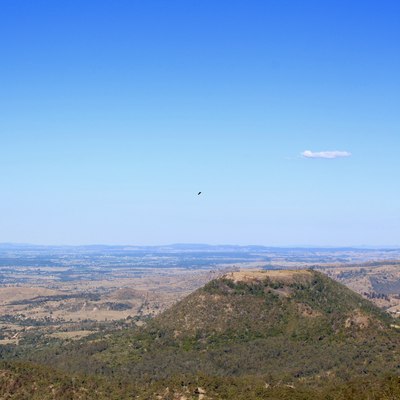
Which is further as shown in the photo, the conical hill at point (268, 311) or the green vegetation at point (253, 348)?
the conical hill at point (268, 311)

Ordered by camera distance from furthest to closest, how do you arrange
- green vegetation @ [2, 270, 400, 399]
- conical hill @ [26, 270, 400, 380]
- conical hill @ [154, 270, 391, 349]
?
1. conical hill @ [154, 270, 391, 349]
2. conical hill @ [26, 270, 400, 380]
3. green vegetation @ [2, 270, 400, 399]

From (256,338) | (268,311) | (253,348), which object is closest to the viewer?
(253,348)

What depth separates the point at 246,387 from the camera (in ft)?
291

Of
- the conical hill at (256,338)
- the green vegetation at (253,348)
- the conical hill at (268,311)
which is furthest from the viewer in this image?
the conical hill at (268,311)

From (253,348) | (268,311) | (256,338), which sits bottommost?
(253,348)

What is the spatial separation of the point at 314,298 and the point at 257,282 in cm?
1808

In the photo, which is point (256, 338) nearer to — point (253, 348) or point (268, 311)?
point (253, 348)

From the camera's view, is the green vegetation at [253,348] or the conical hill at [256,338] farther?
the conical hill at [256,338]

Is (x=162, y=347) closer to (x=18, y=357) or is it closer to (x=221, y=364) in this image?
(x=221, y=364)

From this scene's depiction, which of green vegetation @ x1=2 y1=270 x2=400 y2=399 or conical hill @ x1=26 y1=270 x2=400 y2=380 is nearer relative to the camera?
green vegetation @ x1=2 y1=270 x2=400 y2=399

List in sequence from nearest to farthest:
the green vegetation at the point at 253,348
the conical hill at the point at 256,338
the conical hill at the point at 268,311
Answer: the green vegetation at the point at 253,348 → the conical hill at the point at 256,338 → the conical hill at the point at 268,311

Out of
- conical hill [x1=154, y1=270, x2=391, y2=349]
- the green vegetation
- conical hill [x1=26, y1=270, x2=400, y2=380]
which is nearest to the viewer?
the green vegetation

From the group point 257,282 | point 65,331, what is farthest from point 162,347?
point 65,331

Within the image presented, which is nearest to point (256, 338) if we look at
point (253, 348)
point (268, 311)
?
point (253, 348)
